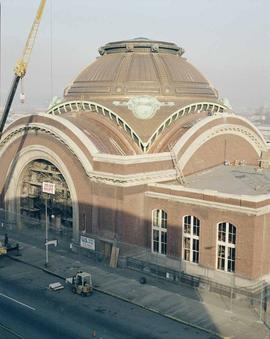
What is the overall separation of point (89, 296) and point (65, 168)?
15216 mm

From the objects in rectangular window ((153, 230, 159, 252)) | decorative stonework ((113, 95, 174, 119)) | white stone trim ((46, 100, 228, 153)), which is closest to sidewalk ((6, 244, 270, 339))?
rectangular window ((153, 230, 159, 252))

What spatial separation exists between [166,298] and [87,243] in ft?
38.6

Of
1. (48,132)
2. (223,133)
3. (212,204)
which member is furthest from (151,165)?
(48,132)

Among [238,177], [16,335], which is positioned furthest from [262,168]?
[16,335]

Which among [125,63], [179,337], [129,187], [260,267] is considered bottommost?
[179,337]

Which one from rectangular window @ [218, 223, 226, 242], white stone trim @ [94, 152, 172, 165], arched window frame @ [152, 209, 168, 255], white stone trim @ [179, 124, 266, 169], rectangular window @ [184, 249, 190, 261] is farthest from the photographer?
white stone trim @ [179, 124, 266, 169]

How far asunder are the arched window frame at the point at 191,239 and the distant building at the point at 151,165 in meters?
0.08

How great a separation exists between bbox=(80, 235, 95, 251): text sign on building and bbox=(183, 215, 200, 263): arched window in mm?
8663

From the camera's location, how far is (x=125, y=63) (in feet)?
182

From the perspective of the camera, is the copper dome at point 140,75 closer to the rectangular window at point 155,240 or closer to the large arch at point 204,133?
the large arch at point 204,133

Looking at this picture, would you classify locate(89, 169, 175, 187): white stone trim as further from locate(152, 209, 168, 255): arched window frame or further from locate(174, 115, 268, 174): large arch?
locate(152, 209, 168, 255): arched window frame

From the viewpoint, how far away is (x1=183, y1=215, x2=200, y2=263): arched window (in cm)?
3997

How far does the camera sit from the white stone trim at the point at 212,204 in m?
36.2

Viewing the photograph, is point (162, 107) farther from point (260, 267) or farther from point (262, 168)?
point (260, 267)
